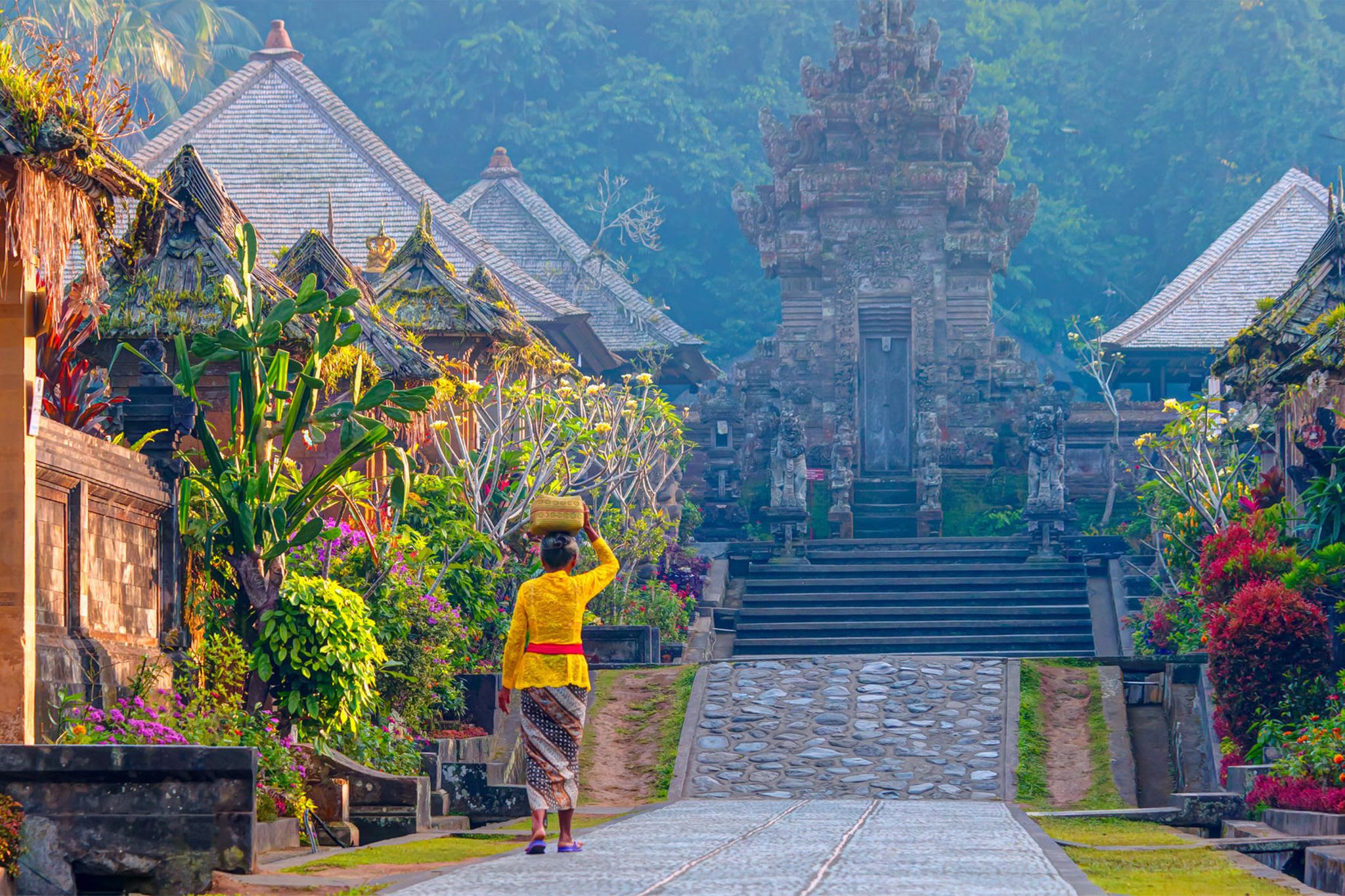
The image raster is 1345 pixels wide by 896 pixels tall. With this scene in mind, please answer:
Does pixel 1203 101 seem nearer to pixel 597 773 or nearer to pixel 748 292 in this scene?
pixel 748 292

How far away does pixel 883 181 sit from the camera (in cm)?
3362

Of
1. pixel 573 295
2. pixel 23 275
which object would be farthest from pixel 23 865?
pixel 573 295

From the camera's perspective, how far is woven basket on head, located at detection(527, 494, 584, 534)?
31.3ft

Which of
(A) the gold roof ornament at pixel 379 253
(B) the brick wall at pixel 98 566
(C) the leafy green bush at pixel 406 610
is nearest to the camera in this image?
(B) the brick wall at pixel 98 566

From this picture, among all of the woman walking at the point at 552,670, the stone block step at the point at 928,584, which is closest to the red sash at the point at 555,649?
the woman walking at the point at 552,670

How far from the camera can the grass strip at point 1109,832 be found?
1106cm

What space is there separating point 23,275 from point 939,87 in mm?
26050

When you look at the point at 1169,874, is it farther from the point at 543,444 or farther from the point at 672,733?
the point at 543,444

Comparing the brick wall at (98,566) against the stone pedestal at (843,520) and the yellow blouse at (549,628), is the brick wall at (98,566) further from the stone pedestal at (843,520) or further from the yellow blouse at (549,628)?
the stone pedestal at (843,520)

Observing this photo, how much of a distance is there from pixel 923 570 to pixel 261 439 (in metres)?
14.6

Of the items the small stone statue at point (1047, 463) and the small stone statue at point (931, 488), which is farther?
the small stone statue at point (931, 488)

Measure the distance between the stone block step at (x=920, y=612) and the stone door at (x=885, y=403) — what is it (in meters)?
9.54

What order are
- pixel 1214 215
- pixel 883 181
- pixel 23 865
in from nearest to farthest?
pixel 23 865
pixel 883 181
pixel 1214 215

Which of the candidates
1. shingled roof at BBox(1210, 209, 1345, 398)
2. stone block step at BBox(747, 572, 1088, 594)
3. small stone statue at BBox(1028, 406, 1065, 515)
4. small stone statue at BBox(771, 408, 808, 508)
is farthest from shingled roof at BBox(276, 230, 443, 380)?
small stone statue at BBox(1028, 406, 1065, 515)
